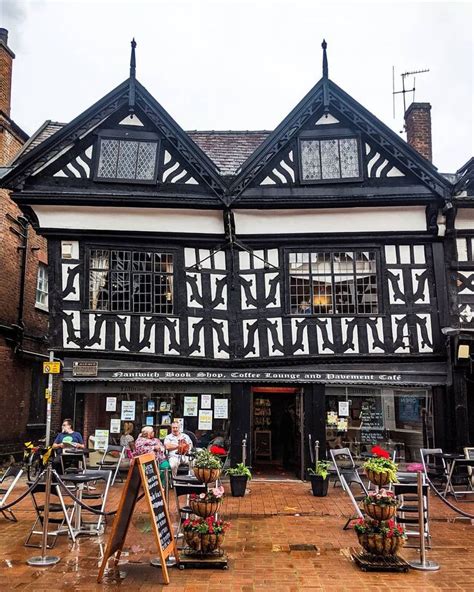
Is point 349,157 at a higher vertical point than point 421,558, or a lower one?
higher

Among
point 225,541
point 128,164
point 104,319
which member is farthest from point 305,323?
point 225,541

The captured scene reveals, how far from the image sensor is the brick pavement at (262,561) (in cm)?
644

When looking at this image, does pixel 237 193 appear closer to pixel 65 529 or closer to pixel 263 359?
pixel 263 359

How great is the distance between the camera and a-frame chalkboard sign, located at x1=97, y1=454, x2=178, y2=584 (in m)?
6.73

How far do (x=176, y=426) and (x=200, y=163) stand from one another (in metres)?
6.70

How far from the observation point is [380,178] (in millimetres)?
14484

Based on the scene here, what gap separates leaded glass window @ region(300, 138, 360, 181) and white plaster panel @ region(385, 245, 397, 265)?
200cm

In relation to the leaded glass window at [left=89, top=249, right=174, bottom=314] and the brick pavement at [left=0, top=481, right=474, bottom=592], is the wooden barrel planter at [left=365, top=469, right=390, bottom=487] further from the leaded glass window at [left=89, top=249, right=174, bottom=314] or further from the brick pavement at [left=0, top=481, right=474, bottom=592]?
the leaded glass window at [left=89, top=249, right=174, bottom=314]

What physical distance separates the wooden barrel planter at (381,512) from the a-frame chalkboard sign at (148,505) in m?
2.49

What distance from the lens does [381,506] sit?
7.05 m

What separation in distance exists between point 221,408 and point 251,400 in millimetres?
786

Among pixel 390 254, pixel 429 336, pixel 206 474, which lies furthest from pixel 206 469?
pixel 390 254

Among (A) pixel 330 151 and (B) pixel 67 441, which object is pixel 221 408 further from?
(A) pixel 330 151

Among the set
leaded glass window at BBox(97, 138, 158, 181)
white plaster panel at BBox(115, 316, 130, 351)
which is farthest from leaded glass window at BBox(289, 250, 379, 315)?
leaded glass window at BBox(97, 138, 158, 181)
